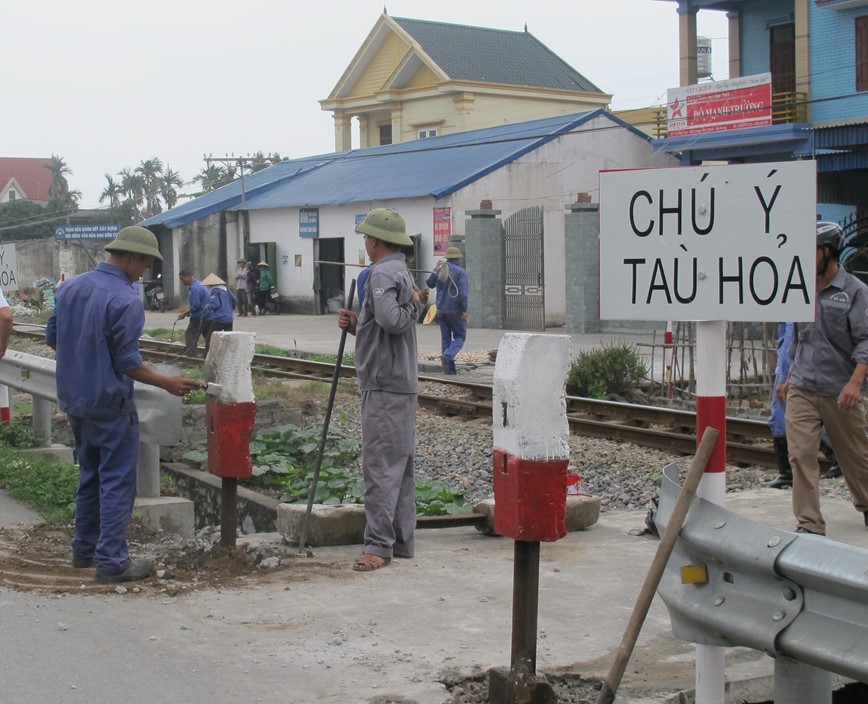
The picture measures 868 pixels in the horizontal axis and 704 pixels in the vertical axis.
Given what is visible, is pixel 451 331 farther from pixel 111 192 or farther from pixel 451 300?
pixel 111 192

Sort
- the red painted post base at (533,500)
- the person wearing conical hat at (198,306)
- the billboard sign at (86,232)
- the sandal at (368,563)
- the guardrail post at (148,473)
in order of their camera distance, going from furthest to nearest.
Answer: the billboard sign at (86,232) < the person wearing conical hat at (198,306) < the guardrail post at (148,473) < the sandal at (368,563) < the red painted post base at (533,500)

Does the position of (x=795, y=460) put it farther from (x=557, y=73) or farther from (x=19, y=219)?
(x=19, y=219)

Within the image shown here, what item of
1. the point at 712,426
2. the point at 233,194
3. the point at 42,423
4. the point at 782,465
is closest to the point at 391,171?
the point at 233,194

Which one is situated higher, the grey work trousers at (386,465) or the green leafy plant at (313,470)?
the grey work trousers at (386,465)

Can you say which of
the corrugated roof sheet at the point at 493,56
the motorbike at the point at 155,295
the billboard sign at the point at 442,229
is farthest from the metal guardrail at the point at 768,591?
the corrugated roof sheet at the point at 493,56

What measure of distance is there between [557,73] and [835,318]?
4479cm

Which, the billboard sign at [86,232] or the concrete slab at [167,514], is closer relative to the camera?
the concrete slab at [167,514]

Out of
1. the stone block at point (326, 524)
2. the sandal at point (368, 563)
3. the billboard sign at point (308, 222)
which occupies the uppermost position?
the billboard sign at point (308, 222)

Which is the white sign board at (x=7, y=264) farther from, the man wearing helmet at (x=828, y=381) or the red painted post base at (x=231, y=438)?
the man wearing helmet at (x=828, y=381)

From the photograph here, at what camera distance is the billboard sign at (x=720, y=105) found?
84.9 ft

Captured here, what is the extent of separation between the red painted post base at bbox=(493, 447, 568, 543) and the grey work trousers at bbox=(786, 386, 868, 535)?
2.77 m

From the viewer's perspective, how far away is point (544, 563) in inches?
254

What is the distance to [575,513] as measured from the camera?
7.27 metres

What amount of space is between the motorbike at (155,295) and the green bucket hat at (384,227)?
121 feet
